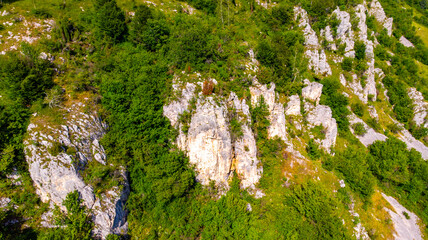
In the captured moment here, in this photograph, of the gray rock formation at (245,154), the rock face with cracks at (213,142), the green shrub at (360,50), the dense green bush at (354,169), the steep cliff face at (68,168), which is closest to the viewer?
the steep cliff face at (68,168)

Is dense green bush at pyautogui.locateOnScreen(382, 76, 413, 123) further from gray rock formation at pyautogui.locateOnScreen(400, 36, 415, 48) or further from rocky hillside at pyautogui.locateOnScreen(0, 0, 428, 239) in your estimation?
gray rock formation at pyautogui.locateOnScreen(400, 36, 415, 48)

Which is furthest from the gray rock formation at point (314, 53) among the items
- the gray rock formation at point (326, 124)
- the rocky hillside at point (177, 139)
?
the gray rock formation at point (326, 124)

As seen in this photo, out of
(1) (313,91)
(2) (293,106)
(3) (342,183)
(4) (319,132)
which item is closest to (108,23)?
(2) (293,106)

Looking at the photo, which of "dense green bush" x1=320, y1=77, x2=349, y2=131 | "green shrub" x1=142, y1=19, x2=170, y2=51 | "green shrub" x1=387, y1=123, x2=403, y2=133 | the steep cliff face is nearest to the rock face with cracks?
"green shrub" x1=142, y1=19, x2=170, y2=51

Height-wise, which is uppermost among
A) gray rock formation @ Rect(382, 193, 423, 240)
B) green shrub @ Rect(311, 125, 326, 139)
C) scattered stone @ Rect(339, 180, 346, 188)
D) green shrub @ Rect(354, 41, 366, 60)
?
green shrub @ Rect(354, 41, 366, 60)

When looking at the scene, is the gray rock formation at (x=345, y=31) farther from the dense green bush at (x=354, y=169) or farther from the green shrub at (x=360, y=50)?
the dense green bush at (x=354, y=169)

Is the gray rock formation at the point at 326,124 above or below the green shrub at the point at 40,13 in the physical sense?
below

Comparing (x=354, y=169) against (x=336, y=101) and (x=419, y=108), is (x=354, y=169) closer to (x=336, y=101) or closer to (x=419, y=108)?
(x=336, y=101)
